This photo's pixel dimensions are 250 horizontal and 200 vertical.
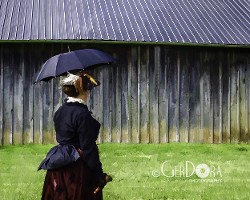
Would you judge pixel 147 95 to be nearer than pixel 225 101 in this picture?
Yes

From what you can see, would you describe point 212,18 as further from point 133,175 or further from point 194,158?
point 133,175

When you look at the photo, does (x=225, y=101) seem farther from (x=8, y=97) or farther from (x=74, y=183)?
(x=74, y=183)

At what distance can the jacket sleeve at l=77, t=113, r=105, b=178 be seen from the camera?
4.79 meters

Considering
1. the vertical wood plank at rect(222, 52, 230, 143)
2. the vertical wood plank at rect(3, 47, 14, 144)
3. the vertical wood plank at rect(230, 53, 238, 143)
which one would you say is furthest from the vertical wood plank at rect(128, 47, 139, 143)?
the vertical wood plank at rect(3, 47, 14, 144)

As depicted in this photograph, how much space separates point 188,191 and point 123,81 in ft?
19.3

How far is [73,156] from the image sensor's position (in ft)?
16.3

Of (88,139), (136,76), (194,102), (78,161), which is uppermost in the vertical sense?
(136,76)

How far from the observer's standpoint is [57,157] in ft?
16.3

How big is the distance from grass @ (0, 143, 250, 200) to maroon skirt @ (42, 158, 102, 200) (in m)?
2.54

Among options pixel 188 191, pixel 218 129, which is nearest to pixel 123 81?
pixel 218 129

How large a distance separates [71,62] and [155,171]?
4.68 metres

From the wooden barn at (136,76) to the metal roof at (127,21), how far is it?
0.09 feet

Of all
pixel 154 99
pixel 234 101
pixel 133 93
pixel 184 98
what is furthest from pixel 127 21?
pixel 234 101

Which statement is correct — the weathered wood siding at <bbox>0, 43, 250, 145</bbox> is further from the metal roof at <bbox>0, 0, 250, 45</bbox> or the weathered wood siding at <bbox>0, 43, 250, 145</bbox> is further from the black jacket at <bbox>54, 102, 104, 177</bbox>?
the black jacket at <bbox>54, 102, 104, 177</bbox>
